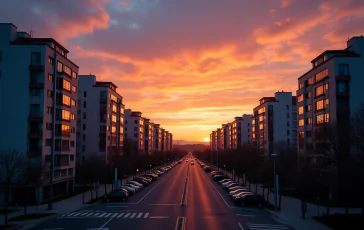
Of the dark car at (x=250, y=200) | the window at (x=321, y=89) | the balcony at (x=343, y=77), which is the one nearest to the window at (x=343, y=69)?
the balcony at (x=343, y=77)

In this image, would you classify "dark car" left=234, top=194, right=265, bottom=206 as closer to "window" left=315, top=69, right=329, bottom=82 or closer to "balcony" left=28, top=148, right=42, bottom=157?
"window" left=315, top=69, right=329, bottom=82

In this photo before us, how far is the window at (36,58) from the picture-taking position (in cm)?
4500

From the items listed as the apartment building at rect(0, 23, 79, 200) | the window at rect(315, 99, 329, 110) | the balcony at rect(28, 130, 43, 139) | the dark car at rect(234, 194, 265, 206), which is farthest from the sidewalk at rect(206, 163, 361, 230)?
the balcony at rect(28, 130, 43, 139)

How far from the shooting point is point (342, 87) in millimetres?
47594

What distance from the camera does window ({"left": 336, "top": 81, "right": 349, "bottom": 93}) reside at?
47500 millimetres

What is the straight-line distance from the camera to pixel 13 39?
45.8 m

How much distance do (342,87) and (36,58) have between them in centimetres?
4360

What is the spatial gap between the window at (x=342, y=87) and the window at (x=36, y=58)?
1670 inches

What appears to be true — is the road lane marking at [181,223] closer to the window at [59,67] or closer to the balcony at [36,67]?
the balcony at [36,67]

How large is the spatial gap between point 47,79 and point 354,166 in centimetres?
3913

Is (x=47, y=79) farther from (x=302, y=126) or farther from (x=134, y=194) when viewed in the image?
(x=302, y=126)

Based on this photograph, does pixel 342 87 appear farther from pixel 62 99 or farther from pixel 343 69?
pixel 62 99

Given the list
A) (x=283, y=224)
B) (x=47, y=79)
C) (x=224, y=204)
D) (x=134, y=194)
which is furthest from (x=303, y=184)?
(x=47, y=79)

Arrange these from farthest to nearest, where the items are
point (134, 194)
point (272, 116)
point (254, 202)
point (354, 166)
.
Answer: point (272, 116)
point (134, 194)
point (254, 202)
point (354, 166)
